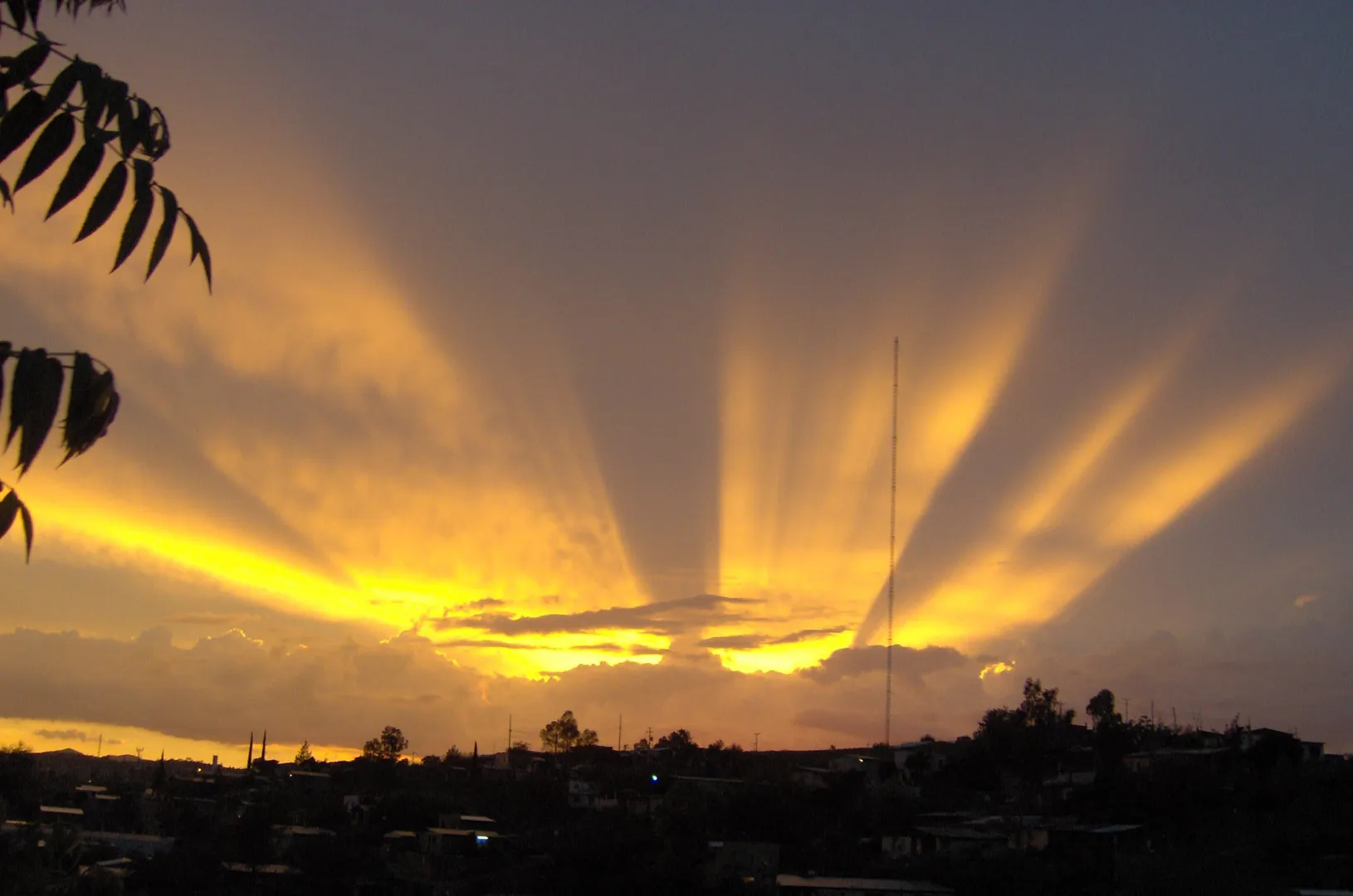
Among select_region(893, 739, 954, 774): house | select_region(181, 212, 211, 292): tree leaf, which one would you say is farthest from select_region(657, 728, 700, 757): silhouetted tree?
select_region(181, 212, 211, 292): tree leaf

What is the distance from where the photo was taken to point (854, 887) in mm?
45812

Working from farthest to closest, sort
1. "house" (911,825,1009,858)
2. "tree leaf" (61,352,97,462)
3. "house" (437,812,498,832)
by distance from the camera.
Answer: "house" (437,812,498,832)
"house" (911,825,1009,858)
"tree leaf" (61,352,97,462)

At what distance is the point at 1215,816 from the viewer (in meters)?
54.8

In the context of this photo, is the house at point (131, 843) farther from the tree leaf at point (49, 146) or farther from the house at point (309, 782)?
the tree leaf at point (49, 146)

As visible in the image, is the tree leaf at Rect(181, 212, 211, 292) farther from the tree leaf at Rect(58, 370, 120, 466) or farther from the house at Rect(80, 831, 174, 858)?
the house at Rect(80, 831, 174, 858)

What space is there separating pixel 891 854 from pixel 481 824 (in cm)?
2309

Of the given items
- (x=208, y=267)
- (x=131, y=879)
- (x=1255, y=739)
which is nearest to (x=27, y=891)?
(x=208, y=267)

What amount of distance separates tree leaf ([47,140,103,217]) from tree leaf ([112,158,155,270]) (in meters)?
0.11

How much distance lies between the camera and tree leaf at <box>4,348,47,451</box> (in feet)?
10.6

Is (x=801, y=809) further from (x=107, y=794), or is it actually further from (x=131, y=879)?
(x=107, y=794)

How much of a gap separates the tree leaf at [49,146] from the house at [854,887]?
45174 millimetres

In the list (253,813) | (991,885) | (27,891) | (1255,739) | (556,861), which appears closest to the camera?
(27,891)

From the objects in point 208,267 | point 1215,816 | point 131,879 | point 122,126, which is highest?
point 122,126

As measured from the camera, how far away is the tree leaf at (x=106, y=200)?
3656 mm
